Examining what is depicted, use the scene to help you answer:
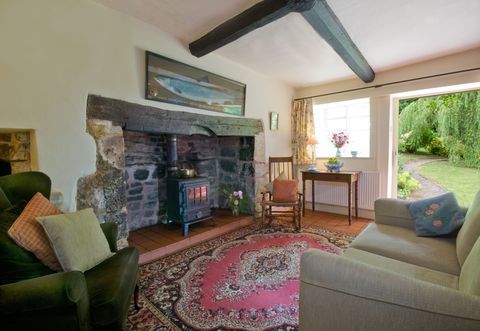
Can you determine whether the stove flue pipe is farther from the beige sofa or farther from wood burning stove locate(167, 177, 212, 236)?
the beige sofa

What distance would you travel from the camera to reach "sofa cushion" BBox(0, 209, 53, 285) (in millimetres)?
1202

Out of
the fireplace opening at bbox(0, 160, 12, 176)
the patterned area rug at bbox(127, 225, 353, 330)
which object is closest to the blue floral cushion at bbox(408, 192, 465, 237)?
the patterned area rug at bbox(127, 225, 353, 330)

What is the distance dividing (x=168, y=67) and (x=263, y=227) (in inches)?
92.2

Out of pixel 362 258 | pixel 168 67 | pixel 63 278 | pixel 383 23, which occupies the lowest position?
pixel 362 258

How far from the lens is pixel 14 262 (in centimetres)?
122

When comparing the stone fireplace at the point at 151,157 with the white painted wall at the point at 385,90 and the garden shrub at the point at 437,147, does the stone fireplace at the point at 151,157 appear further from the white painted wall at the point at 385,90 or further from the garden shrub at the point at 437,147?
Answer: the garden shrub at the point at 437,147

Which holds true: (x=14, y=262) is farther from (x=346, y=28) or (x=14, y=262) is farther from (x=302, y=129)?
(x=302, y=129)

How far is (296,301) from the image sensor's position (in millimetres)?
1704

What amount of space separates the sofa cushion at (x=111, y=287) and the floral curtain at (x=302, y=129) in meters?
3.39

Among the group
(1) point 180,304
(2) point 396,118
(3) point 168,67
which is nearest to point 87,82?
(3) point 168,67

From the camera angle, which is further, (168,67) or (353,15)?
(168,67)

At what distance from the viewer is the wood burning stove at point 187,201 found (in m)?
2.85

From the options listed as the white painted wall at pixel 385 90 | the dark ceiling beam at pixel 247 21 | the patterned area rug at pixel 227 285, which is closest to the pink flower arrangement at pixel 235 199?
the patterned area rug at pixel 227 285

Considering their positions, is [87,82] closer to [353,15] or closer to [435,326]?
[353,15]
